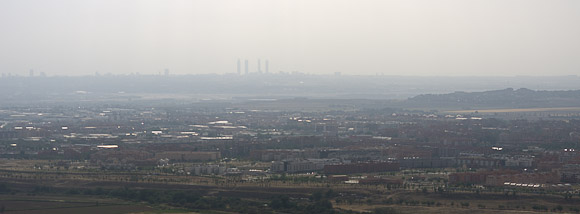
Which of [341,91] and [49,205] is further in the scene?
[341,91]

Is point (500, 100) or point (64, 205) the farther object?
point (500, 100)

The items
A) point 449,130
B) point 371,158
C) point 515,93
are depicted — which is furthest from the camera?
point 515,93

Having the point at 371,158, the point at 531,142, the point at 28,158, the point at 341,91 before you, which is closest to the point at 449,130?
the point at 531,142

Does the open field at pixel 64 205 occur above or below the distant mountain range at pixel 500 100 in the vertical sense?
above

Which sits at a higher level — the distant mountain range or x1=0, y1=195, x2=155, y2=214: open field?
x1=0, y1=195, x2=155, y2=214: open field

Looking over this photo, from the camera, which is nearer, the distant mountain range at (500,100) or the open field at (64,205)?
the open field at (64,205)

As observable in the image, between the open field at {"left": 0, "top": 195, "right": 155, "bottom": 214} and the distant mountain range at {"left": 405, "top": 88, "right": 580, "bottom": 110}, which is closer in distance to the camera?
the open field at {"left": 0, "top": 195, "right": 155, "bottom": 214}

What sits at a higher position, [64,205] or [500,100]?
[64,205]

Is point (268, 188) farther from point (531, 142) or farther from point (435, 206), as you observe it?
point (531, 142)
